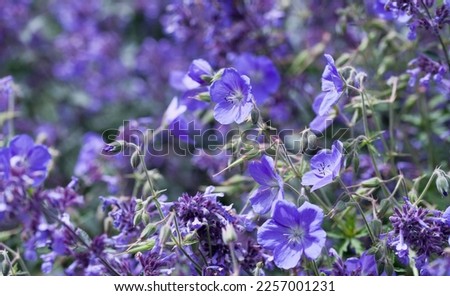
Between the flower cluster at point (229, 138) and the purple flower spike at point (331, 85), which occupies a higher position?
the purple flower spike at point (331, 85)

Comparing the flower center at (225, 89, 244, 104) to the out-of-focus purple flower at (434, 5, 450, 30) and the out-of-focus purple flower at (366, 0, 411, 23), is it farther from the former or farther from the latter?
the out-of-focus purple flower at (434, 5, 450, 30)

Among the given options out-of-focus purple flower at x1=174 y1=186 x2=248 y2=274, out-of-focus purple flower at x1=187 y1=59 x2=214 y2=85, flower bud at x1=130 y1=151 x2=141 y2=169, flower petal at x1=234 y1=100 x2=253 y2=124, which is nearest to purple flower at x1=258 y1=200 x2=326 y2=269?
out-of-focus purple flower at x1=174 y1=186 x2=248 y2=274

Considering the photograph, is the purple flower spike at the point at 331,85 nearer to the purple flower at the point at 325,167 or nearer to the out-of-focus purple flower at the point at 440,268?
the purple flower at the point at 325,167

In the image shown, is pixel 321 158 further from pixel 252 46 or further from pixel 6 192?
pixel 252 46

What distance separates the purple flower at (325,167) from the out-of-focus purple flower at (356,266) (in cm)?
21

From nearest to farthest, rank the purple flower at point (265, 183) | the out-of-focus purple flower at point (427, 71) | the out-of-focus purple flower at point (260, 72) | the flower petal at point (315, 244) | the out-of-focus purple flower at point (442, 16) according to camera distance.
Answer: the flower petal at point (315, 244) < the purple flower at point (265, 183) < the out-of-focus purple flower at point (442, 16) < the out-of-focus purple flower at point (427, 71) < the out-of-focus purple flower at point (260, 72)

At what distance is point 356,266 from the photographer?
1889 millimetres

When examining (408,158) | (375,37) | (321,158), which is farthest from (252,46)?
(321,158)

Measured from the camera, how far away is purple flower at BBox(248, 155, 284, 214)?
1.86 metres

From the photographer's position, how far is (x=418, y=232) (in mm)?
1772

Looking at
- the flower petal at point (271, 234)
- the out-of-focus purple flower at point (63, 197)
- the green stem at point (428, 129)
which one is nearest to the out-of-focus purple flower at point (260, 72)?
the green stem at point (428, 129)

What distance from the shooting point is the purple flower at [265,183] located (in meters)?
1.86

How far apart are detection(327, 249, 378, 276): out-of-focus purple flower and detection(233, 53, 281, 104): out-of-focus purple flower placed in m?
1.08

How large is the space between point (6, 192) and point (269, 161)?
798 mm
